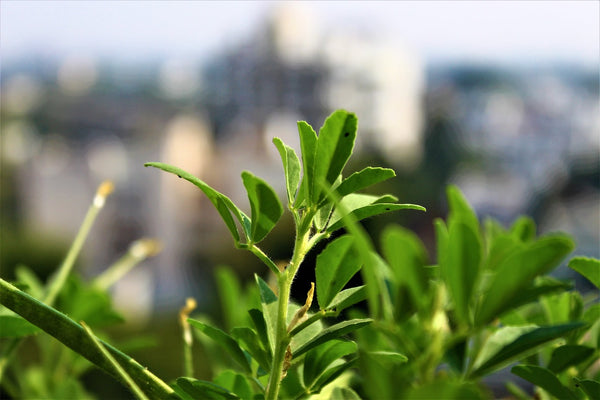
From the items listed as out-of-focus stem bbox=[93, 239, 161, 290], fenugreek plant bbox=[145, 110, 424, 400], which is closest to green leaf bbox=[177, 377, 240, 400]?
fenugreek plant bbox=[145, 110, 424, 400]

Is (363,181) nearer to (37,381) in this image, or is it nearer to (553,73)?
(37,381)

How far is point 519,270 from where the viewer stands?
0.11 metres

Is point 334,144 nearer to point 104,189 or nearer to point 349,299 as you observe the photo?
point 349,299

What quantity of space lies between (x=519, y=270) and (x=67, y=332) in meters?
0.10

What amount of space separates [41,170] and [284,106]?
699 centimetres

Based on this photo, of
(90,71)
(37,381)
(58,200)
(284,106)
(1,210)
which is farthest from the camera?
(90,71)

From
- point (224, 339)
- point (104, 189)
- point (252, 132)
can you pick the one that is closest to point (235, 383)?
point (224, 339)

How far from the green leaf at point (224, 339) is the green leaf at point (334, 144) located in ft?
0.15

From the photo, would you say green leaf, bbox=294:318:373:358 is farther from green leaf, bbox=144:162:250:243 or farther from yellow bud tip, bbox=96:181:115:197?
yellow bud tip, bbox=96:181:115:197

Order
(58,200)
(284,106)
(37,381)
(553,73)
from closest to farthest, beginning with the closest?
1. (37,381)
2. (58,200)
3. (284,106)
4. (553,73)

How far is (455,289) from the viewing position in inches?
4.3

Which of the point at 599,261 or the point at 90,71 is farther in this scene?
the point at 90,71

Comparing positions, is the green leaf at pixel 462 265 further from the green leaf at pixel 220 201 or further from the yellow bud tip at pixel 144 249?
the yellow bud tip at pixel 144 249

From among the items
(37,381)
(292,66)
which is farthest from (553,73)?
(37,381)
